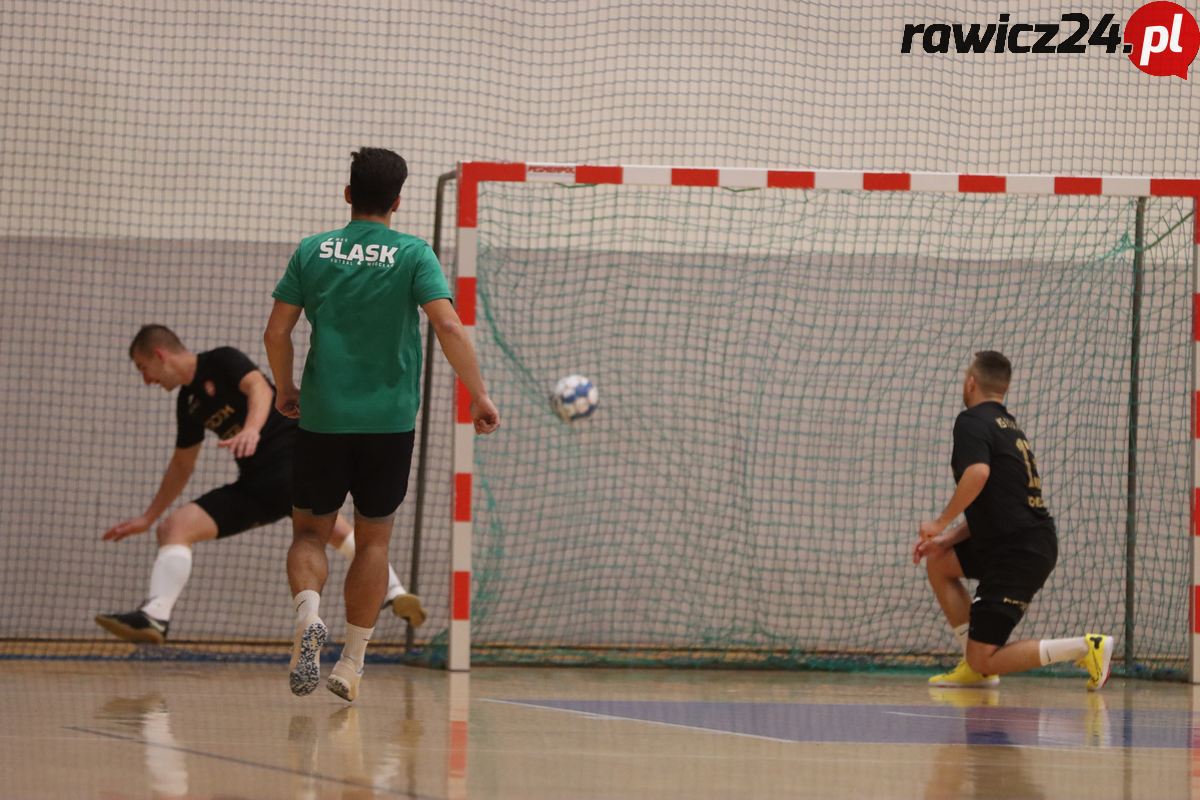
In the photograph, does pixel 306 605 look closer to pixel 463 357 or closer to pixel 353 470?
pixel 353 470

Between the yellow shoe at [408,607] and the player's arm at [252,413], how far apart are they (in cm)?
109

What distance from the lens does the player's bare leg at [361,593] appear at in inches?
237

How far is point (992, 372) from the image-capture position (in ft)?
26.7

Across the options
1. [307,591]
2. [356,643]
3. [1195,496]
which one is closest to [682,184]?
[1195,496]

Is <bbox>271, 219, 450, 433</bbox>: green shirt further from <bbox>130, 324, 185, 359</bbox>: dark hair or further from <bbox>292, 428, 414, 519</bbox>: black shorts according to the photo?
<bbox>130, 324, 185, 359</bbox>: dark hair

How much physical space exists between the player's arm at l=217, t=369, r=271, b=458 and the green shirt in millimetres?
1651

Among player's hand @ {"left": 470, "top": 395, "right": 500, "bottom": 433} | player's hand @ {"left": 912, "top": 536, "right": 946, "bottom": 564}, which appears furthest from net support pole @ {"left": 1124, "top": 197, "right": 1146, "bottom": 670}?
player's hand @ {"left": 470, "top": 395, "right": 500, "bottom": 433}

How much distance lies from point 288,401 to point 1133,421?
5499 millimetres

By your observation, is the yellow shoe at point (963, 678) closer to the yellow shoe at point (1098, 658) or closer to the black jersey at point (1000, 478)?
the yellow shoe at point (1098, 658)

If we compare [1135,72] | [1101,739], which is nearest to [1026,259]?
[1135,72]

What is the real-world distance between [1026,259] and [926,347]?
86cm

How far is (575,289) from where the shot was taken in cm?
1035

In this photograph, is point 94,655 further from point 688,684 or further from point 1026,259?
point 1026,259

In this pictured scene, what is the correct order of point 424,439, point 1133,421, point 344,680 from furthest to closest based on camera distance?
1. point 424,439
2. point 1133,421
3. point 344,680
